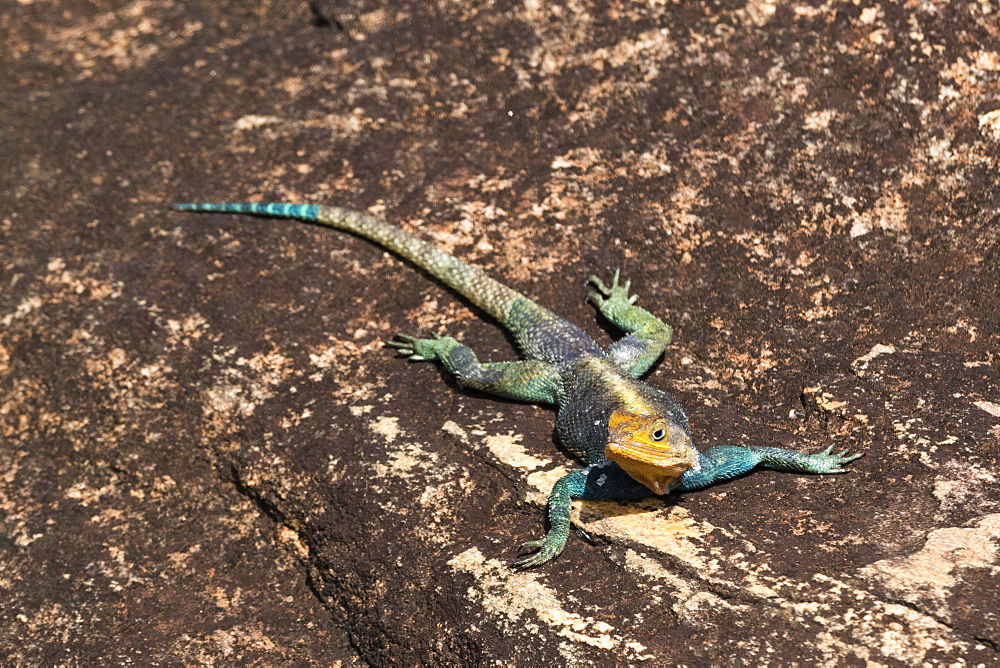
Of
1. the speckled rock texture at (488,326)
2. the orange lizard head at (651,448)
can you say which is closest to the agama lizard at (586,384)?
the orange lizard head at (651,448)

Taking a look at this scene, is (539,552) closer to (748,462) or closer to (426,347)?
(748,462)

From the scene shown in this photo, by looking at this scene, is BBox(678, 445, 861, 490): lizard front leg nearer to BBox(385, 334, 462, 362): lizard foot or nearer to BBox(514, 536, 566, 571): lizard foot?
BBox(514, 536, 566, 571): lizard foot

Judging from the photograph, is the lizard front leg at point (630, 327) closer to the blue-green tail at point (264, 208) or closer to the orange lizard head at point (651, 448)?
the orange lizard head at point (651, 448)

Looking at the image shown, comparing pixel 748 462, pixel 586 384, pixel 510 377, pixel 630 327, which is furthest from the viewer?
pixel 630 327

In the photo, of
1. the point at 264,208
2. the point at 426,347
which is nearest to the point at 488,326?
the point at 426,347

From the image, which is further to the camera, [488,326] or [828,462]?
[488,326]

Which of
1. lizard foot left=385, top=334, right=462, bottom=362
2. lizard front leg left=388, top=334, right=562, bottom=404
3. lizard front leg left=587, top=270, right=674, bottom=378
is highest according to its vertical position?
lizard front leg left=587, top=270, right=674, bottom=378

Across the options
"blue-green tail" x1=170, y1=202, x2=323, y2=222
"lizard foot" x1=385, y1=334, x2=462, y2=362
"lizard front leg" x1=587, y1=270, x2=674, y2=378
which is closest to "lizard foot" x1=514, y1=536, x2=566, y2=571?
"lizard front leg" x1=587, y1=270, x2=674, y2=378

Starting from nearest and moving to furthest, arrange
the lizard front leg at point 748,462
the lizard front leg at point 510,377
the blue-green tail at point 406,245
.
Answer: the lizard front leg at point 748,462 < the lizard front leg at point 510,377 < the blue-green tail at point 406,245
